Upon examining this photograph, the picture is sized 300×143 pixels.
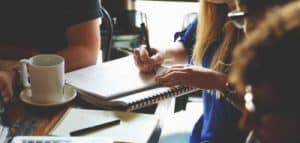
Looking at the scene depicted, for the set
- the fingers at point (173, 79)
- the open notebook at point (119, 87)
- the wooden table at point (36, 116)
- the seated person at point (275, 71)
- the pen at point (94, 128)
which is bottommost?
the wooden table at point (36, 116)

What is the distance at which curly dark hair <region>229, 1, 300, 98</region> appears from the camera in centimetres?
65

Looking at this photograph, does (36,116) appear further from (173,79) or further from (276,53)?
(276,53)

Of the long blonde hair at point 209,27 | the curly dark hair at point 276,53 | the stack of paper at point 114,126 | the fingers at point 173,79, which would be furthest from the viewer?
the long blonde hair at point 209,27

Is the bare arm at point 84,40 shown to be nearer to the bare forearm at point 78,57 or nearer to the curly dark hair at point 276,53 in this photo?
the bare forearm at point 78,57

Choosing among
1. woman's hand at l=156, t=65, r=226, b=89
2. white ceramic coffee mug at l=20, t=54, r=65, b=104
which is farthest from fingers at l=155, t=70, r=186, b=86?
white ceramic coffee mug at l=20, t=54, r=65, b=104

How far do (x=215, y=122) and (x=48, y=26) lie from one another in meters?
0.64

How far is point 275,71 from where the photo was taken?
663 millimetres

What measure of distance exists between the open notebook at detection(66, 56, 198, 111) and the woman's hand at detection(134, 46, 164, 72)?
0.7 inches

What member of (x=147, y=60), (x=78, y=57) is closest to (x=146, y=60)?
(x=147, y=60)

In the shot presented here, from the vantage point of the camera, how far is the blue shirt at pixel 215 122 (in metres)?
1.57

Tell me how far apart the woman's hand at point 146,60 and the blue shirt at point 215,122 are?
0.58 feet

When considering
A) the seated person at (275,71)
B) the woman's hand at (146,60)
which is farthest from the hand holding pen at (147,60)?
the seated person at (275,71)

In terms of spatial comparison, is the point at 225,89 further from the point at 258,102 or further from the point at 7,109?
the point at 258,102

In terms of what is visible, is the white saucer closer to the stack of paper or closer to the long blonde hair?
the stack of paper
